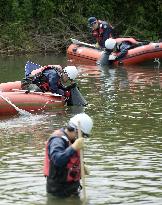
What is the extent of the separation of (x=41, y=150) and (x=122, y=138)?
181 centimetres

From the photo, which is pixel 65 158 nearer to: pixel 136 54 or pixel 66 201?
pixel 66 201

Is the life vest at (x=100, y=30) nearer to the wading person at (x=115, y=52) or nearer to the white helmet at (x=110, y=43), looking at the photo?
the wading person at (x=115, y=52)

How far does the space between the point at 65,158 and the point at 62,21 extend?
2502cm

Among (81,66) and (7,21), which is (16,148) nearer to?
(81,66)

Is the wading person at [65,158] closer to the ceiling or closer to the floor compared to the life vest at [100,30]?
closer to the ceiling

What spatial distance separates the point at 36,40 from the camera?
106ft

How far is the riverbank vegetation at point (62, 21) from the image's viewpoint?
1259 inches

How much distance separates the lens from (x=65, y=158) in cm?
900

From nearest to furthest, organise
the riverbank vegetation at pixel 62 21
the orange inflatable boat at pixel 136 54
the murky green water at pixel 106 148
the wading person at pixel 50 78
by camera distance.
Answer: the murky green water at pixel 106 148 < the wading person at pixel 50 78 < the orange inflatable boat at pixel 136 54 < the riverbank vegetation at pixel 62 21

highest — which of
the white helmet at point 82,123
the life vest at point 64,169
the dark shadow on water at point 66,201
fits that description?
the white helmet at point 82,123

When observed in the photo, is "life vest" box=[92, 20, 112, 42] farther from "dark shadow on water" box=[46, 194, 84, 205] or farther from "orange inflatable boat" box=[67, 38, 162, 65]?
"dark shadow on water" box=[46, 194, 84, 205]

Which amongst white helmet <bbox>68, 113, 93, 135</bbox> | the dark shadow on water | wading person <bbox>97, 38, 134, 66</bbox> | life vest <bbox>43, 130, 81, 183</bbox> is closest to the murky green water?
the dark shadow on water

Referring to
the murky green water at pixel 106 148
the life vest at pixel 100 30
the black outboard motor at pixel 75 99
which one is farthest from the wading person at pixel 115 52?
the black outboard motor at pixel 75 99

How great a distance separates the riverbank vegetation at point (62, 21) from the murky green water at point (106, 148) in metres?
10.2
